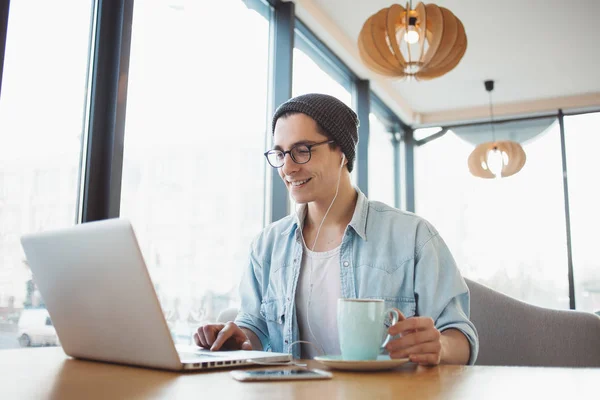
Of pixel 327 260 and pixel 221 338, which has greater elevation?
pixel 327 260

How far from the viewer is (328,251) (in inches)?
55.5

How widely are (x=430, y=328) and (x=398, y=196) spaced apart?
5.13m

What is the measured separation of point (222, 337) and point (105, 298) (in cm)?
32

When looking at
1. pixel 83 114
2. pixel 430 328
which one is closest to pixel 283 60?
pixel 83 114

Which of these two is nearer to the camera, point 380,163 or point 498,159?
point 498,159

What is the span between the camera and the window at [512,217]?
5449mm

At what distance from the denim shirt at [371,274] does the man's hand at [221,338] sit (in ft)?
0.57

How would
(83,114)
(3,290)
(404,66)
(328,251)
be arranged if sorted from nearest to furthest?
(328,251), (3,290), (83,114), (404,66)

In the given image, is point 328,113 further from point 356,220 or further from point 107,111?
point 107,111

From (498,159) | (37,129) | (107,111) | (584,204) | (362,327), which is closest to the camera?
(362,327)

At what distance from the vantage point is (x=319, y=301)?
1354 mm

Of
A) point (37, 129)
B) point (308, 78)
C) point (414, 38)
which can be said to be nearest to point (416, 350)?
point (37, 129)

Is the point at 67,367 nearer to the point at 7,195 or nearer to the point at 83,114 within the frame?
the point at 7,195

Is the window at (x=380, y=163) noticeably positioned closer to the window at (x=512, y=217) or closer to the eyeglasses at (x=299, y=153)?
the window at (x=512, y=217)
